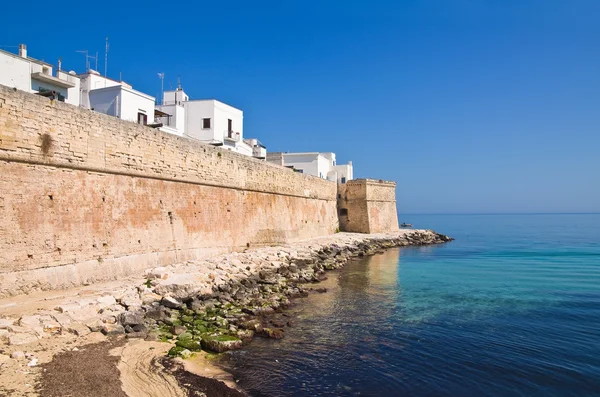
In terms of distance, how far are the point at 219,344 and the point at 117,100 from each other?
13880 mm

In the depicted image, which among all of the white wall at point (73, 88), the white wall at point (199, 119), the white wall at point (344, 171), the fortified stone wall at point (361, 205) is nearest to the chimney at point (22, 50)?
the white wall at point (73, 88)

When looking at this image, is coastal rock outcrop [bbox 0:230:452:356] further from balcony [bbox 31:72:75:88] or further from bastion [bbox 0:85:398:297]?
balcony [bbox 31:72:75:88]

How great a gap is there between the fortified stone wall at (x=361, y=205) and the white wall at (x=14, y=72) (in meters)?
21.5

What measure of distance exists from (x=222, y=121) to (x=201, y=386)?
68.4 ft

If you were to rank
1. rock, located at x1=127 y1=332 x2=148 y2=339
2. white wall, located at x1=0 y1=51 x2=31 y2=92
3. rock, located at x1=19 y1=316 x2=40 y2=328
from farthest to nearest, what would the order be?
white wall, located at x1=0 y1=51 x2=31 y2=92
rock, located at x1=127 y1=332 x2=148 y2=339
rock, located at x1=19 y1=316 x2=40 y2=328

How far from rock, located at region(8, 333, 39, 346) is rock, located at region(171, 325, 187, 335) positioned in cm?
237

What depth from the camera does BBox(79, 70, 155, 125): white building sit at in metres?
18.2

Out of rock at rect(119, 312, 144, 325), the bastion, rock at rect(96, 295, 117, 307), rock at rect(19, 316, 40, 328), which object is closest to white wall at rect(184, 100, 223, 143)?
the bastion

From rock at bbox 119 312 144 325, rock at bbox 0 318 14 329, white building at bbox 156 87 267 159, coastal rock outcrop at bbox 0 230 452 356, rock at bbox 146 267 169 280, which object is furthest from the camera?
white building at bbox 156 87 267 159

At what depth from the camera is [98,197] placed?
1068 cm

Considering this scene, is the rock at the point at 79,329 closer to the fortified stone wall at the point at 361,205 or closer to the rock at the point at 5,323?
the rock at the point at 5,323

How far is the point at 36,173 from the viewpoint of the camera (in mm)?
9117

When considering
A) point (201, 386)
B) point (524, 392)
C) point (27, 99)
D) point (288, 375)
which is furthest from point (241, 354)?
point (27, 99)

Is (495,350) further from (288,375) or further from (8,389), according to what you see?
(8,389)
